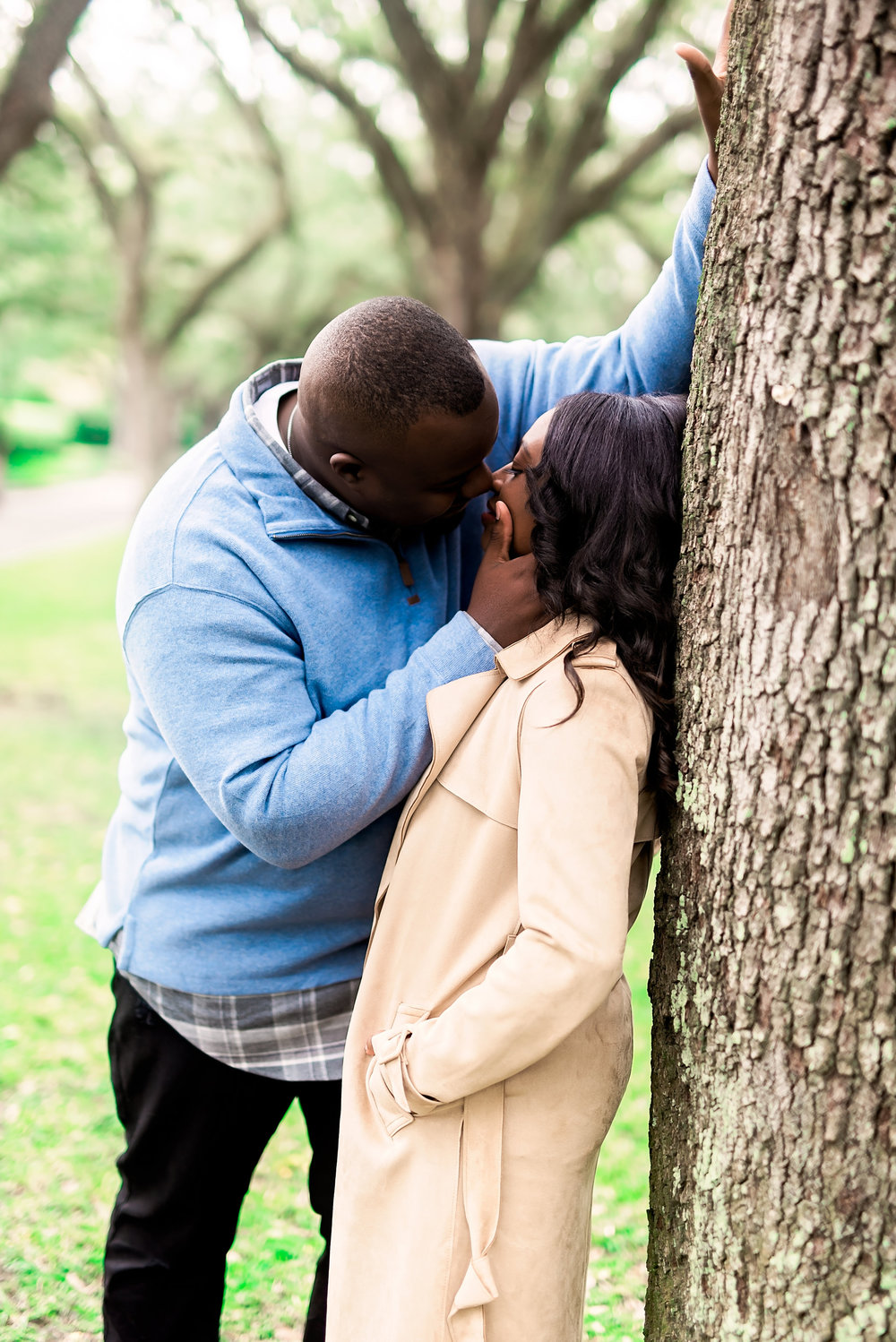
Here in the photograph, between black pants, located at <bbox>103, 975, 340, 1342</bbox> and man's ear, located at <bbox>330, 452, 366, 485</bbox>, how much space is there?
1136mm

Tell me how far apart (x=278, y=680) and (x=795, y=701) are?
0.86m

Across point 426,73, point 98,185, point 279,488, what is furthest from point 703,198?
point 98,185

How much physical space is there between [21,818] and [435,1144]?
6.28 meters

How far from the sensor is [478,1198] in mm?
1746

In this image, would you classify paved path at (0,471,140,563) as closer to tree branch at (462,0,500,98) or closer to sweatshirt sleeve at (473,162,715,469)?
tree branch at (462,0,500,98)

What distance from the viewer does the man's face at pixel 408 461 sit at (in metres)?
1.93

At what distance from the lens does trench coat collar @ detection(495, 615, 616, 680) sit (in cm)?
175

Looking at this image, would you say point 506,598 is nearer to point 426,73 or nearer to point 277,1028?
point 277,1028

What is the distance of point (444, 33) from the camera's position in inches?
389

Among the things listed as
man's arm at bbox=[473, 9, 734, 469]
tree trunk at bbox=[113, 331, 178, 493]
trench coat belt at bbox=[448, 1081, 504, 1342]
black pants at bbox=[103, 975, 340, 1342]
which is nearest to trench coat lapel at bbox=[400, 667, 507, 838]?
trench coat belt at bbox=[448, 1081, 504, 1342]

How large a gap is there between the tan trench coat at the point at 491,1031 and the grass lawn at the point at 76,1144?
0.60 ft

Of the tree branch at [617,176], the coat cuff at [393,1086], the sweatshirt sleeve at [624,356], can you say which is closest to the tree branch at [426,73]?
the tree branch at [617,176]

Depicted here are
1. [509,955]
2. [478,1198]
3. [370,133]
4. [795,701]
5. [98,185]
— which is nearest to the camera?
[795,701]

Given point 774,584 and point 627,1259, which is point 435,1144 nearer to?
point 774,584
